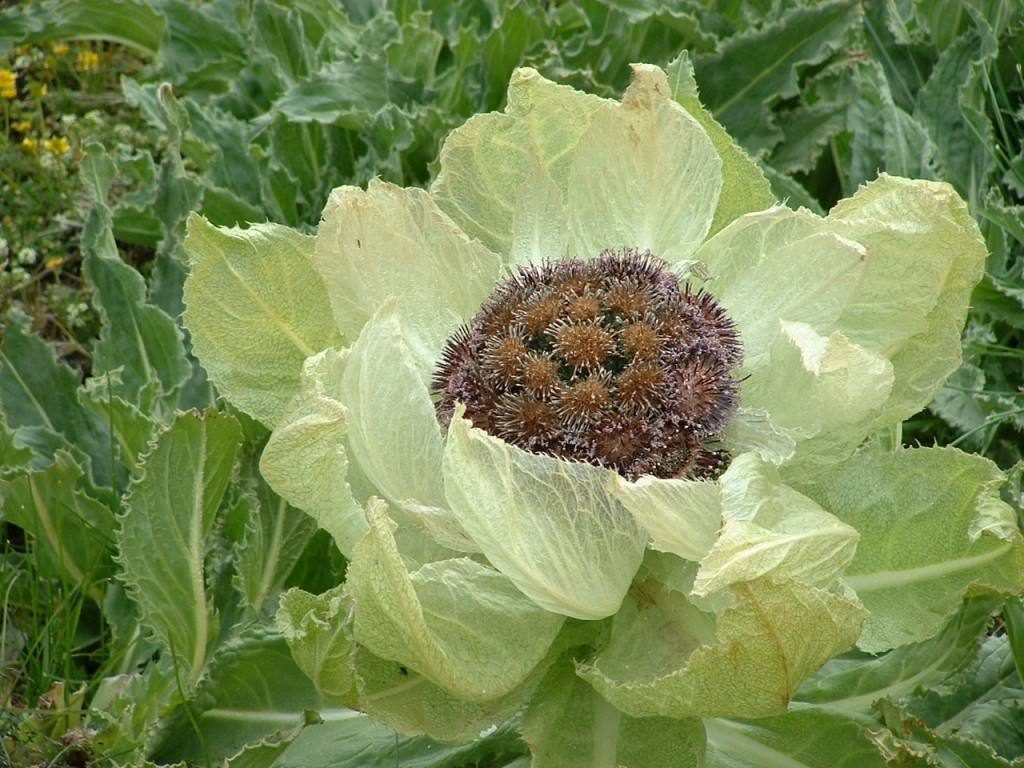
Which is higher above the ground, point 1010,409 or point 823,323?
point 823,323

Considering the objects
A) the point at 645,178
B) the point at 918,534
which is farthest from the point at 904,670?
the point at 645,178

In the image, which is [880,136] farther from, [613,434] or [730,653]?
[730,653]

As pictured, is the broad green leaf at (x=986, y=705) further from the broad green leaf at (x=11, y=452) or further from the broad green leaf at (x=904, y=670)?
the broad green leaf at (x=11, y=452)

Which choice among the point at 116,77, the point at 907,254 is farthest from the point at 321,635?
the point at 116,77

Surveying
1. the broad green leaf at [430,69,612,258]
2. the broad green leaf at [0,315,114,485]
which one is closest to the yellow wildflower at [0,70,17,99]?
the broad green leaf at [0,315,114,485]

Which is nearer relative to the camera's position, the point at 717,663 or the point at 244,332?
the point at 717,663

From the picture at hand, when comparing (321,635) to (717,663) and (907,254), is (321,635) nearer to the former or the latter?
(717,663)
